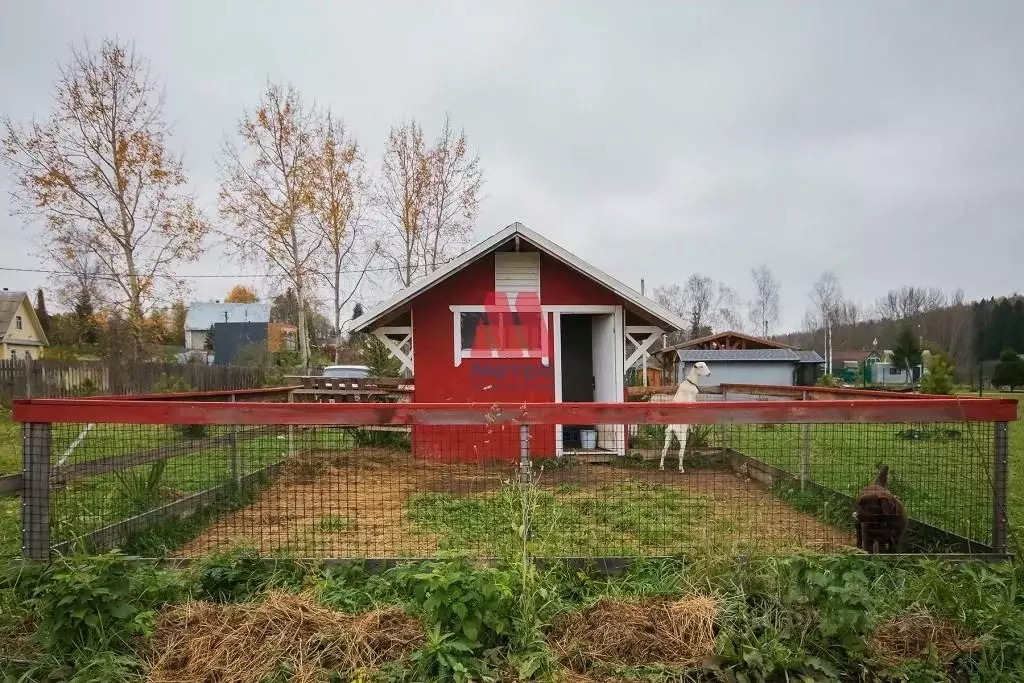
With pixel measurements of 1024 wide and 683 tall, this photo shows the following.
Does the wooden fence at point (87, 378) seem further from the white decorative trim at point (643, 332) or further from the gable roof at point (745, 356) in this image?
the gable roof at point (745, 356)

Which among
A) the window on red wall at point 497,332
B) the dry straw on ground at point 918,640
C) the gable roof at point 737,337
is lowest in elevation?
the dry straw on ground at point 918,640

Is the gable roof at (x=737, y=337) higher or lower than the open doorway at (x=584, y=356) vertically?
higher

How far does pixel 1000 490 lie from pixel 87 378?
20.5 meters

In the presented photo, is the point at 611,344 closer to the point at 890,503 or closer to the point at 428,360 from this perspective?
the point at 428,360

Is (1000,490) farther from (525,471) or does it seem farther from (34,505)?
(34,505)

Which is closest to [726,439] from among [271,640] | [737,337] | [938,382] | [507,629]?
[507,629]

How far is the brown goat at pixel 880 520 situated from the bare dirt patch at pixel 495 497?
0.26 m

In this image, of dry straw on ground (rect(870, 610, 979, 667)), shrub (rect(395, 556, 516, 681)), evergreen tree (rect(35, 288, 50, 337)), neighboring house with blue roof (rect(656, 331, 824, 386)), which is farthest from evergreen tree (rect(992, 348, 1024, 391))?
evergreen tree (rect(35, 288, 50, 337))

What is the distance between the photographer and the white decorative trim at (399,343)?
371 inches

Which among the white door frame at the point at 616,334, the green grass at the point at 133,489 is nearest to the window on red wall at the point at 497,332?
the white door frame at the point at 616,334

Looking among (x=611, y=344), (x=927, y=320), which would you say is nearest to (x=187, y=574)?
(x=611, y=344)

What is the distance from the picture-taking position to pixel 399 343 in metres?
9.84

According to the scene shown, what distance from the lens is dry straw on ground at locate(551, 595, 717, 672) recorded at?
9.39 ft

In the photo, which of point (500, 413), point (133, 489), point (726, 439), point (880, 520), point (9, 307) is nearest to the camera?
point (500, 413)
